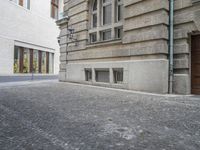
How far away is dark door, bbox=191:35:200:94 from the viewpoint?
7.82 metres

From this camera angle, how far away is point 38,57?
81.8 feet

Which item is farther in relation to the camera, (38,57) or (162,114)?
(38,57)

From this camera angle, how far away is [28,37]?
22.9 m

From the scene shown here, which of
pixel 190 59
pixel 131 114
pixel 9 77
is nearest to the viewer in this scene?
pixel 131 114

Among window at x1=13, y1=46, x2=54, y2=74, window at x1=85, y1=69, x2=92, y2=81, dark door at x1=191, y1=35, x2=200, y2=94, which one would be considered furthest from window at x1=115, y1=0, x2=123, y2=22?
window at x1=13, y1=46, x2=54, y2=74

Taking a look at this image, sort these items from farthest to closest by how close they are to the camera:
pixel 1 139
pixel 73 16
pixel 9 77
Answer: pixel 9 77
pixel 73 16
pixel 1 139

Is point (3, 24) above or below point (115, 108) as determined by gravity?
above

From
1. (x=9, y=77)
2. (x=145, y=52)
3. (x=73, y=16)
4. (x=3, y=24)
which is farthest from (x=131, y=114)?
(x=3, y=24)

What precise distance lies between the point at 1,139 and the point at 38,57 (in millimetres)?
23233

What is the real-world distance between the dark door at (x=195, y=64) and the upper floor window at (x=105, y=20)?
377cm

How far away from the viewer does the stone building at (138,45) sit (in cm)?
787

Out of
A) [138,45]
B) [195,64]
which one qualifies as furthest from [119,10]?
[195,64]

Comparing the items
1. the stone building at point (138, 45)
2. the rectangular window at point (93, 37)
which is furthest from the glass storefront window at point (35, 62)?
the rectangular window at point (93, 37)

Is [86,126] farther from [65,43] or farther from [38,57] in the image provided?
[38,57]
